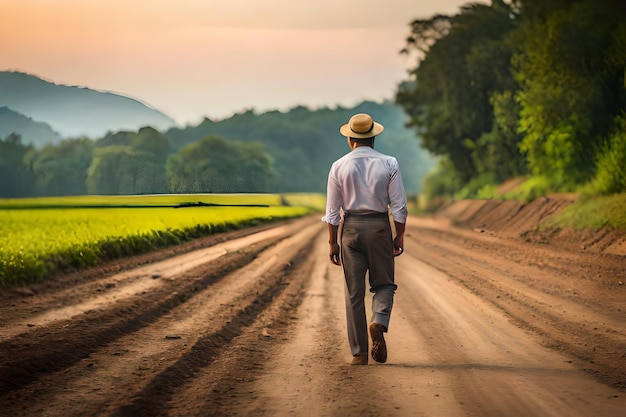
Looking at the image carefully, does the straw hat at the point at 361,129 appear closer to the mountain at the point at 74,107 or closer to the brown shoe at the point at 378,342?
the brown shoe at the point at 378,342

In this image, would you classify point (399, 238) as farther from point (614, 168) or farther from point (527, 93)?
point (527, 93)

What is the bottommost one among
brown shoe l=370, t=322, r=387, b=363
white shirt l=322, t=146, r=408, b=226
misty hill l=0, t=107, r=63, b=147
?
brown shoe l=370, t=322, r=387, b=363

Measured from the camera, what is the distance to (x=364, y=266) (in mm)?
7102

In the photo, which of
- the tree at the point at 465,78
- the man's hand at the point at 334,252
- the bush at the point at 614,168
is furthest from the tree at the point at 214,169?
the tree at the point at 465,78

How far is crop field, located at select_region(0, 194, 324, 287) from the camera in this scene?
12195 millimetres

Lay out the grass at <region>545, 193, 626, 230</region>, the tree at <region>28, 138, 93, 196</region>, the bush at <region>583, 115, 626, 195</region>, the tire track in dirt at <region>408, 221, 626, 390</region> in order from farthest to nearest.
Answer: the bush at <region>583, 115, 626, 195</region>, the grass at <region>545, 193, 626, 230</region>, the tree at <region>28, 138, 93, 196</region>, the tire track in dirt at <region>408, 221, 626, 390</region>

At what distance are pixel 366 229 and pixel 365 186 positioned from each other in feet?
1.32

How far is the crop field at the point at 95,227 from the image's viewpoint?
12195mm

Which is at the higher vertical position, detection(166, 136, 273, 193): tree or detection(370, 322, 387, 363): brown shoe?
detection(166, 136, 273, 193): tree

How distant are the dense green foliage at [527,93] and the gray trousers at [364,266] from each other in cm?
1908

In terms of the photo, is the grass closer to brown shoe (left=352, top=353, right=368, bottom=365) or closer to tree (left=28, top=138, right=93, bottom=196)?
tree (left=28, top=138, right=93, bottom=196)

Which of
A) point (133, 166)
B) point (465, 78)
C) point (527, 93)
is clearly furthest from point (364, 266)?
point (465, 78)

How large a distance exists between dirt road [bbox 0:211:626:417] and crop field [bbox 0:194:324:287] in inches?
33.0

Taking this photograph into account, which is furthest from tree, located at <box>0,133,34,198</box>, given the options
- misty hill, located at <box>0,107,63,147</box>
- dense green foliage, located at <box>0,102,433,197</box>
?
misty hill, located at <box>0,107,63,147</box>
